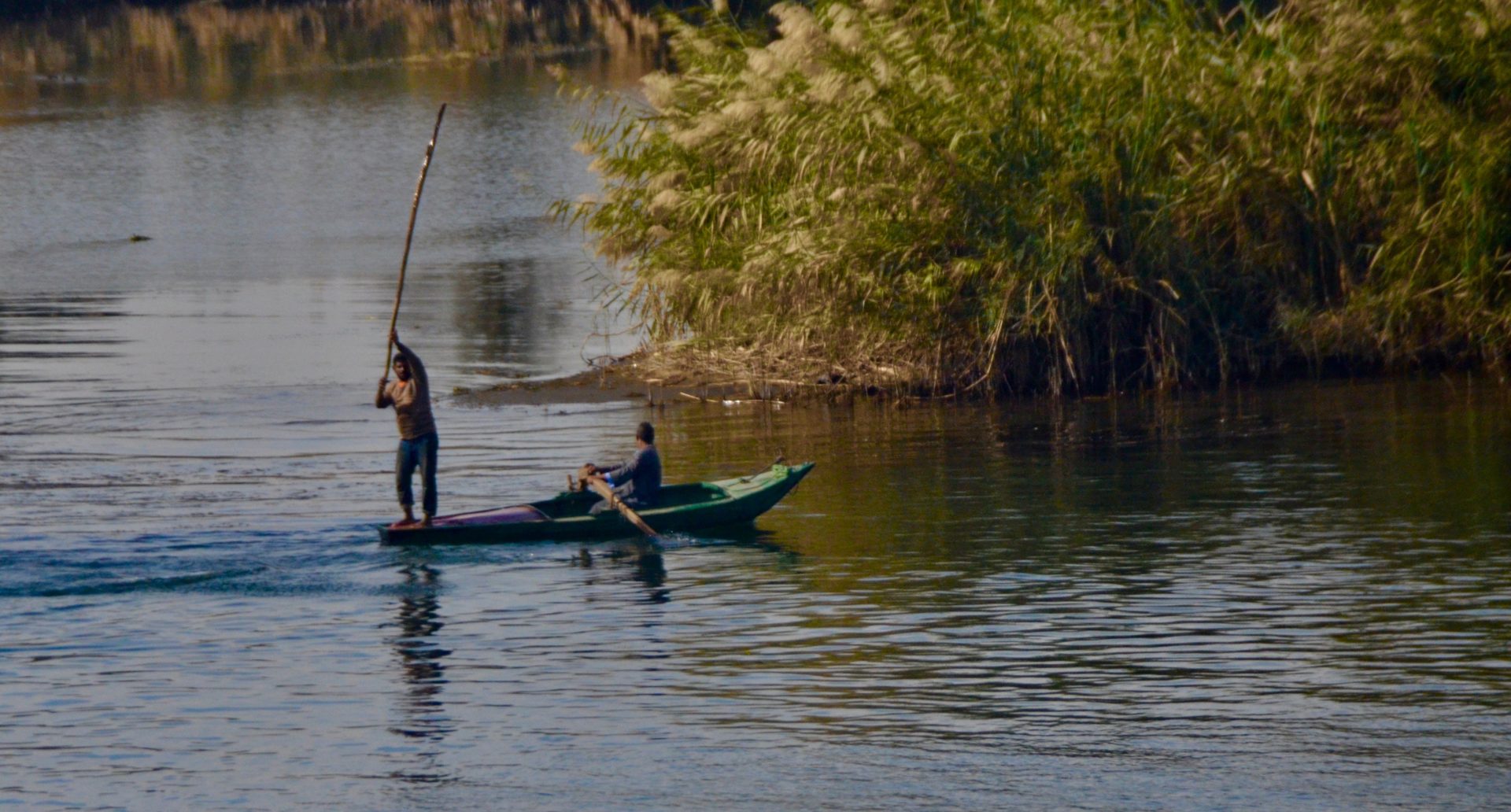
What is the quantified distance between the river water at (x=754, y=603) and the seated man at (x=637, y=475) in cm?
59

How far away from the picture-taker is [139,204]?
5309 cm

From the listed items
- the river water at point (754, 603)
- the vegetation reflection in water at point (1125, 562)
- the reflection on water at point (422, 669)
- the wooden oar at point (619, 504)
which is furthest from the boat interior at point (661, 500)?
the reflection on water at point (422, 669)

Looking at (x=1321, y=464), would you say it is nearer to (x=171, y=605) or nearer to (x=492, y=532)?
(x=492, y=532)

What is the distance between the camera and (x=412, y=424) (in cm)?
1842

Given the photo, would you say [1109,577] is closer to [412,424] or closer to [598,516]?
[598,516]

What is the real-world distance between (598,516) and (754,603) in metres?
2.97

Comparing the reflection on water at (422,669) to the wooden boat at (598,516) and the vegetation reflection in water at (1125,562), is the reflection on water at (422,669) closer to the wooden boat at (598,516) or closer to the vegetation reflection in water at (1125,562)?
the wooden boat at (598,516)

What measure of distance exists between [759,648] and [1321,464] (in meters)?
9.47

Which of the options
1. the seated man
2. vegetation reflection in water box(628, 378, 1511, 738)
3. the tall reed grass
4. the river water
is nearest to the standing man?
the river water

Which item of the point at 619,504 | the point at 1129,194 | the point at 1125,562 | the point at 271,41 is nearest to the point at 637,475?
the point at 619,504

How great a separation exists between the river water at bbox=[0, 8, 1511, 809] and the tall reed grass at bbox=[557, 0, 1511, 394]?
3.22ft

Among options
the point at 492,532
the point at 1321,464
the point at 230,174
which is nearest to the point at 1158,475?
the point at 1321,464

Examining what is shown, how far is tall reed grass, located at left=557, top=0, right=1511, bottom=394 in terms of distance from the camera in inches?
993

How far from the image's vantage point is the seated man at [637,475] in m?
18.5
